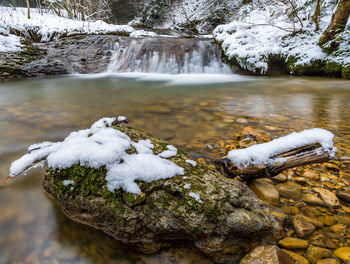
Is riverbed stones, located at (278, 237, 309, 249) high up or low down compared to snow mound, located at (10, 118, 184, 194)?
down

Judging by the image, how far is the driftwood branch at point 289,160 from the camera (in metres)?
1.29

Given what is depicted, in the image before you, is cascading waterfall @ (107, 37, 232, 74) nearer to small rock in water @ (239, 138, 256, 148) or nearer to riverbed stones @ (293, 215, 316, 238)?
small rock in water @ (239, 138, 256, 148)

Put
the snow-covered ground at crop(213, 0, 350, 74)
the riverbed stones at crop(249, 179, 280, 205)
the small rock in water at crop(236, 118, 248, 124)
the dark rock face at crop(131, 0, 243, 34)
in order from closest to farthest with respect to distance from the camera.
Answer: the riverbed stones at crop(249, 179, 280, 205) → the small rock in water at crop(236, 118, 248, 124) → the snow-covered ground at crop(213, 0, 350, 74) → the dark rock face at crop(131, 0, 243, 34)

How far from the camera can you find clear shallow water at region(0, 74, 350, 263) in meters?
1.06

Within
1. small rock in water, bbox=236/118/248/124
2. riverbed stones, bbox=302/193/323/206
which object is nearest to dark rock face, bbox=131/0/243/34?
small rock in water, bbox=236/118/248/124

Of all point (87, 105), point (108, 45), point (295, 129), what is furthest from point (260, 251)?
point (108, 45)

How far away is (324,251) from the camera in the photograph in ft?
3.38

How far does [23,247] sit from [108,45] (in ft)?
32.5

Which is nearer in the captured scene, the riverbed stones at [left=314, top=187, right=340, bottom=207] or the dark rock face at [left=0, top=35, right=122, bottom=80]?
the riverbed stones at [left=314, top=187, right=340, bottom=207]

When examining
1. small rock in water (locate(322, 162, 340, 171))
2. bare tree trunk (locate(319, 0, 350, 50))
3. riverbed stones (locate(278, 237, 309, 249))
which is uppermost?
bare tree trunk (locate(319, 0, 350, 50))

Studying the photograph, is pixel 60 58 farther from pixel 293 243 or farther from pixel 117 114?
pixel 293 243

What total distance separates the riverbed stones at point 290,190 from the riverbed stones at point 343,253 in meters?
0.40

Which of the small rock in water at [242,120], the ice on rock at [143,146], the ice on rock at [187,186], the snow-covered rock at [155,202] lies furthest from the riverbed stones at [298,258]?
the small rock in water at [242,120]

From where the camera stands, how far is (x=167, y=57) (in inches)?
342
